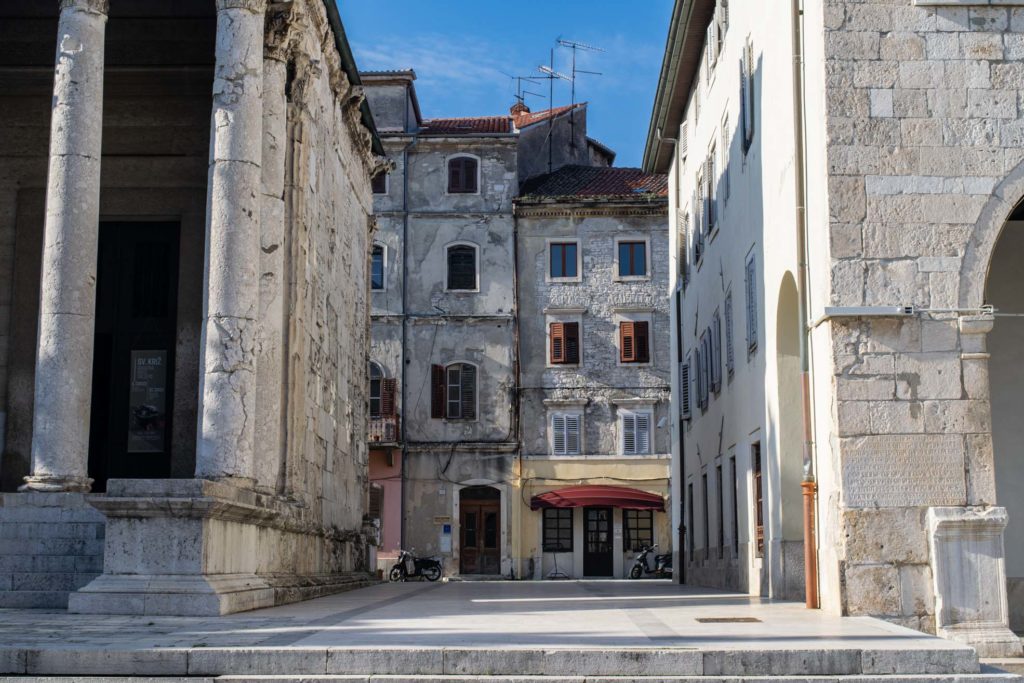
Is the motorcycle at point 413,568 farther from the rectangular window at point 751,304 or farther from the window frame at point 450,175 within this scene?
the rectangular window at point 751,304

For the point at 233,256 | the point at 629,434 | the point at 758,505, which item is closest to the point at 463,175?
the point at 629,434

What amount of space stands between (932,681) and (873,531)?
3960mm

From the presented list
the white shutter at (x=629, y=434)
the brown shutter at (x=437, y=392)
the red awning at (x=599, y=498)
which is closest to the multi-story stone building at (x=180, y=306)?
the red awning at (x=599, y=498)

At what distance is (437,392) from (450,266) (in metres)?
4.24

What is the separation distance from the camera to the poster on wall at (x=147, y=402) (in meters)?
21.1

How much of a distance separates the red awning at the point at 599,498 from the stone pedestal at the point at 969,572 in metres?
28.3

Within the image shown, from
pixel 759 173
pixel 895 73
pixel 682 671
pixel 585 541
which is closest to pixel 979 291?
pixel 895 73

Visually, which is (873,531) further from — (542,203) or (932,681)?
(542,203)

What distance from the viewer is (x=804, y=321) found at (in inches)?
551

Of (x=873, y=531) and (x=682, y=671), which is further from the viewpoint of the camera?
(x=873, y=531)

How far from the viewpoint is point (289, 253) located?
18.8 m

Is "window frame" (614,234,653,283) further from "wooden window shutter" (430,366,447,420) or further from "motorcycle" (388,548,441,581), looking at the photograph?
"motorcycle" (388,548,441,581)

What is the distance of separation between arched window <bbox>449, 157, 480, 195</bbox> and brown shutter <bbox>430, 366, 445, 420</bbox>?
5.97 m

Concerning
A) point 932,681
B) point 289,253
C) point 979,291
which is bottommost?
point 932,681
